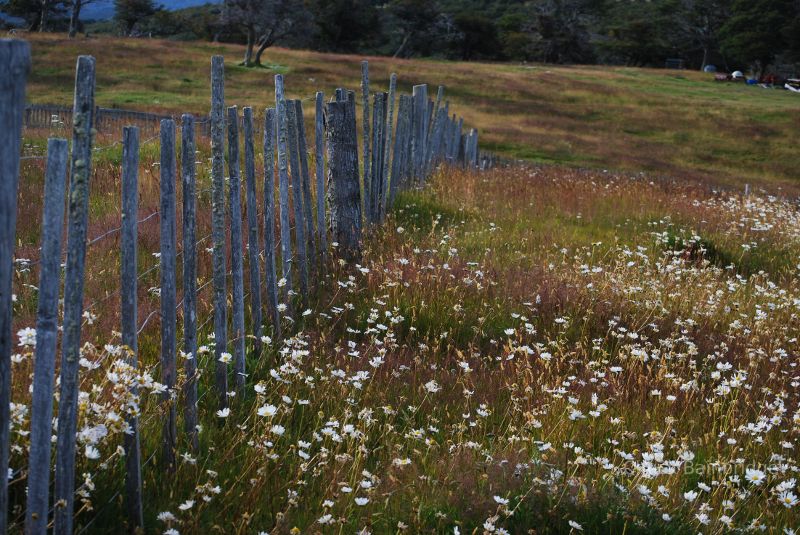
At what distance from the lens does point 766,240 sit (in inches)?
467

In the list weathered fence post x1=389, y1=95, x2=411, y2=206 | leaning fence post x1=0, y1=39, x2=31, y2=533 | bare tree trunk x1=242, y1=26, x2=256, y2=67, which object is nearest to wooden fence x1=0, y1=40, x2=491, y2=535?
leaning fence post x1=0, y1=39, x2=31, y2=533

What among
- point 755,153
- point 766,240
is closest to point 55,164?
point 766,240

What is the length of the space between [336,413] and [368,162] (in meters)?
4.92

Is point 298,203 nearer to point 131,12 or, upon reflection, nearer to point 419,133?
point 419,133

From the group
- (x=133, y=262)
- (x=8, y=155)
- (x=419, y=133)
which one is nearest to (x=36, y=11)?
(x=419, y=133)

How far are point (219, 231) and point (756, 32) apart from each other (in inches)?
3286

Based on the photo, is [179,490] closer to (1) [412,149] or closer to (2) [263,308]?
(2) [263,308]

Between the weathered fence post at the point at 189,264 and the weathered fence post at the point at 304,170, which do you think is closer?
the weathered fence post at the point at 189,264

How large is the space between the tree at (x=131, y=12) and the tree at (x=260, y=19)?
1481 inches

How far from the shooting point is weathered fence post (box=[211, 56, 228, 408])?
418 cm

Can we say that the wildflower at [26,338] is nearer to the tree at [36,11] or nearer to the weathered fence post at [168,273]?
the weathered fence post at [168,273]

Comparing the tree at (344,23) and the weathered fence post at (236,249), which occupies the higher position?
the tree at (344,23)

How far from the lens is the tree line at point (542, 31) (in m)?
78.1

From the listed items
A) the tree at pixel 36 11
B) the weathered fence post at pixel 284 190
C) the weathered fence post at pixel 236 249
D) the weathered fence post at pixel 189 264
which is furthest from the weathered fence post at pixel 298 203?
the tree at pixel 36 11
